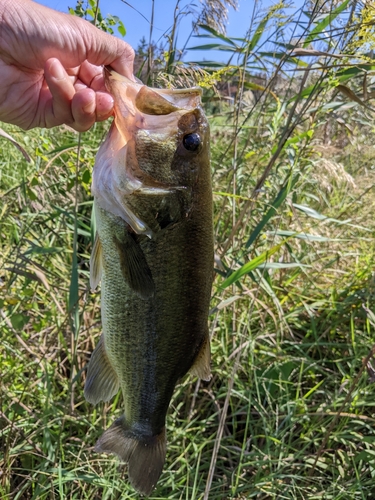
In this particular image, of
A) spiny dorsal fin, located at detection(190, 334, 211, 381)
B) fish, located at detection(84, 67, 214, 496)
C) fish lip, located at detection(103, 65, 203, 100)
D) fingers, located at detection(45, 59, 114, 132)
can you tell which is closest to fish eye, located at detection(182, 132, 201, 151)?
fish, located at detection(84, 67, 214, 496)

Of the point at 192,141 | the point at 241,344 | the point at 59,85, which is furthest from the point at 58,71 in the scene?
the point at 241,344

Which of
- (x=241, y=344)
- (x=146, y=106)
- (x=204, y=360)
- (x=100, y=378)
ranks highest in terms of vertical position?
(x=146, y=106)

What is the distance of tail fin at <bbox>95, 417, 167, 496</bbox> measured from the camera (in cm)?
145

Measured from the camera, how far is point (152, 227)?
129 centimetres

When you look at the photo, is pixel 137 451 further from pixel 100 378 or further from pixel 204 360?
pixel 204 360

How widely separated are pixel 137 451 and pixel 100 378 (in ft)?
0.96

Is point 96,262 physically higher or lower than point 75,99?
lower

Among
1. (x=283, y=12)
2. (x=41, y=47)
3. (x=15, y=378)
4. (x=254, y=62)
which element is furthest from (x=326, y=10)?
(x=15, y=378)

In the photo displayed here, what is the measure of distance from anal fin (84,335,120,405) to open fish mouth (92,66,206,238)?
0.53 metres

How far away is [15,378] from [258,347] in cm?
147

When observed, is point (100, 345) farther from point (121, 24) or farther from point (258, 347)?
point (121, 24)

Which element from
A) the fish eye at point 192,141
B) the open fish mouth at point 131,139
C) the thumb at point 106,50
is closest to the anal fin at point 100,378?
the open fish mouth at point 131,139

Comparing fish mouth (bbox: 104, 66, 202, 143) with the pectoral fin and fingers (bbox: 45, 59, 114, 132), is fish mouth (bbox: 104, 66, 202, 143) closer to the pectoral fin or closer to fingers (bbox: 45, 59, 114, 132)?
fingers (bbox: 45, 59, 114, 132)

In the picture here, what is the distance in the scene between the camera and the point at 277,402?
96.0 inches
